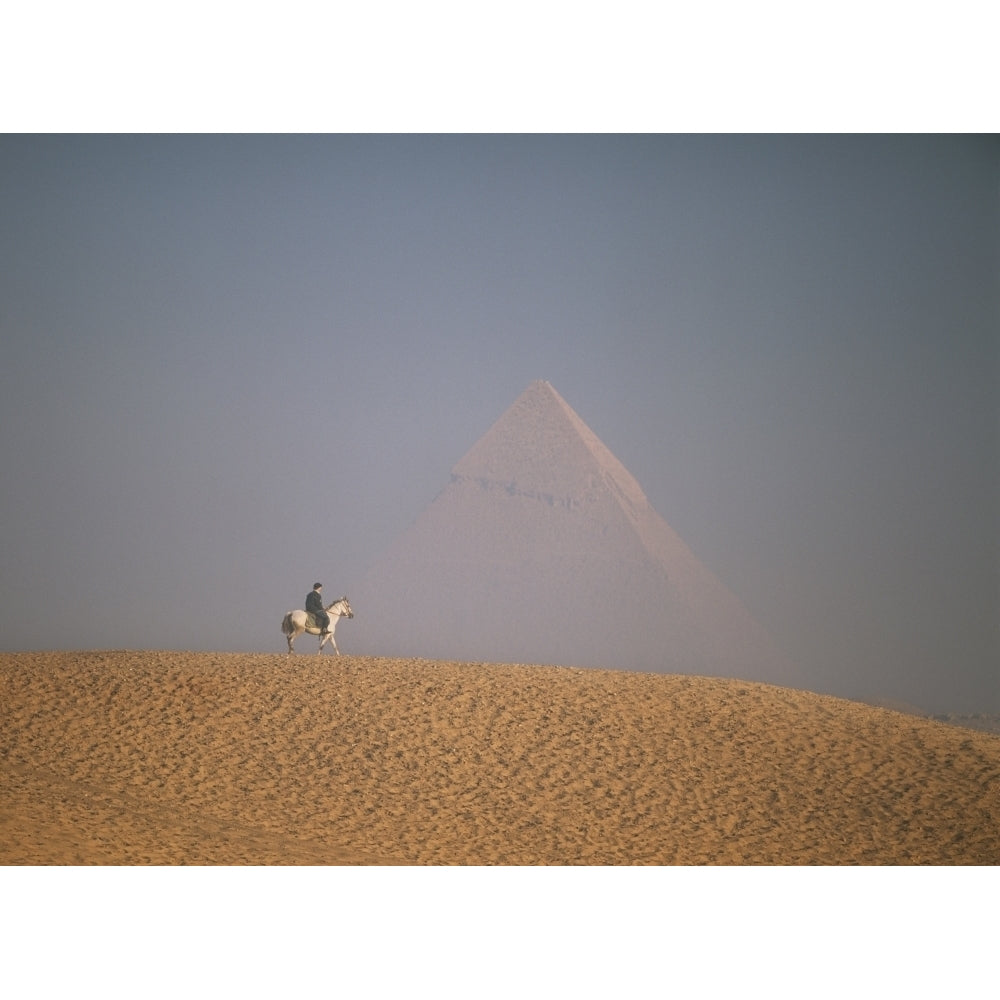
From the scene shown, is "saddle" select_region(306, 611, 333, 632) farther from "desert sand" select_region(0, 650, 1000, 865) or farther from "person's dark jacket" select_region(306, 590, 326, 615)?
"desert sand" select_region(0, 650, 1000, 865)

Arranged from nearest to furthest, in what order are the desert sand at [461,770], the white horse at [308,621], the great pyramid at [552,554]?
the desert sand at [461,770], the white horse at [308,621], the great pyramid at [552,554]

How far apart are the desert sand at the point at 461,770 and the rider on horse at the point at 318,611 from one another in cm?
63

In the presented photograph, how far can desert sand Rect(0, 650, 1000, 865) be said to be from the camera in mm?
9469

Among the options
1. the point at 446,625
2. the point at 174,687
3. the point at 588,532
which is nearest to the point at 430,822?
the point at 174,687

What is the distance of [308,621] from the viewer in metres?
14.1

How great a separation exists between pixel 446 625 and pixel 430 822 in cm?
1147

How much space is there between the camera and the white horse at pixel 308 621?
14.0 m

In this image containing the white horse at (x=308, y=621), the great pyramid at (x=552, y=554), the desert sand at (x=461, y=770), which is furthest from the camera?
the great pyramid at (x=552, y=554)

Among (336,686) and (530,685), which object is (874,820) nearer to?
(530,685)

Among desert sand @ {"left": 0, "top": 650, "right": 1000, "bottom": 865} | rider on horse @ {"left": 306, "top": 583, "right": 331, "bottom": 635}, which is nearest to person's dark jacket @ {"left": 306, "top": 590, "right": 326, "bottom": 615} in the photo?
rider on horse @ {"left": 306, "top": 583, "right": 331, "bottom": 635}

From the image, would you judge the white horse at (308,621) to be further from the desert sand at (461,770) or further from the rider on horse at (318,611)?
the desert sand at (461,770)

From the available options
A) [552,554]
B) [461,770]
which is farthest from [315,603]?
[552,554]

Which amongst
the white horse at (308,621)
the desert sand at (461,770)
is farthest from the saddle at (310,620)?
the desert sand at (461,770)

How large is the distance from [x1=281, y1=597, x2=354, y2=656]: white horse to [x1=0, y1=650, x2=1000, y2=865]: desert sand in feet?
2.05
